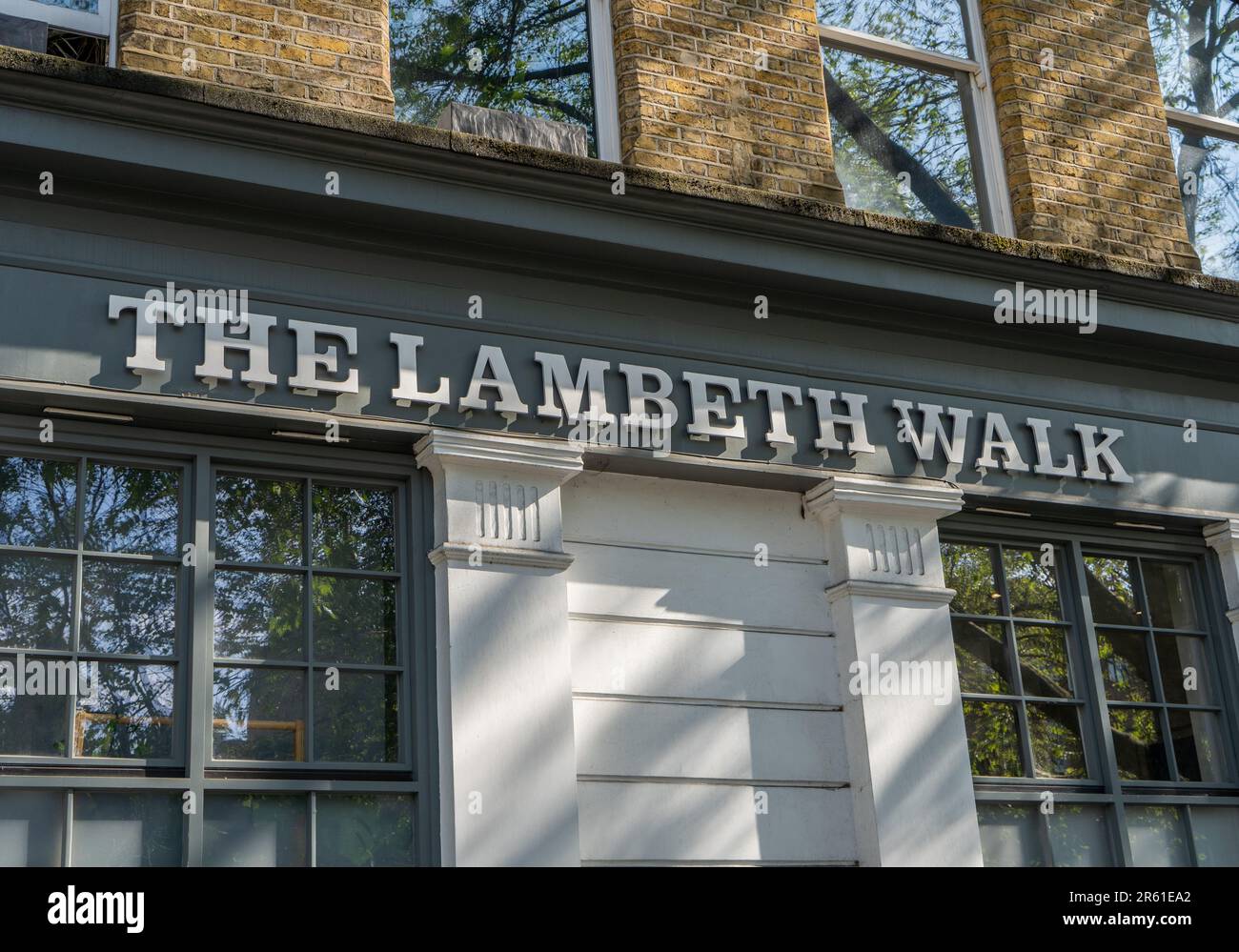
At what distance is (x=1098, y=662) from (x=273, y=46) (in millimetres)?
5741

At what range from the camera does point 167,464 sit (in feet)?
24.0

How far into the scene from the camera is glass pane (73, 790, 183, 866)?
21.6ft


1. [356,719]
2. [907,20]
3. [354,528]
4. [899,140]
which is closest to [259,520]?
[354,528]

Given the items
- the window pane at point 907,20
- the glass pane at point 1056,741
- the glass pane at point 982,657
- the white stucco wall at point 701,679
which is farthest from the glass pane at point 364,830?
the window pane at point 907,20

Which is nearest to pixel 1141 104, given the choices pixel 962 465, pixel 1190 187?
pixel 1190 187

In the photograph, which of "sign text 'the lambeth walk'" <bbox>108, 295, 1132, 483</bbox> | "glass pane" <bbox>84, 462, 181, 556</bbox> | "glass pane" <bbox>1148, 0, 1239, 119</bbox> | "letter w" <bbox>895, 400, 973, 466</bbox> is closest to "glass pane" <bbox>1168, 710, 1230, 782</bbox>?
"sign text 'the lambeth walk'" <bbox>108, 295, 1132, 483</bbox>

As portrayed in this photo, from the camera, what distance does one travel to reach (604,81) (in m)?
9.15

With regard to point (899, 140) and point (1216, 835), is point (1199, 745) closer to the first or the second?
point (1216, 835)

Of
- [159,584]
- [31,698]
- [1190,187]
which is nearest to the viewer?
[31,698]

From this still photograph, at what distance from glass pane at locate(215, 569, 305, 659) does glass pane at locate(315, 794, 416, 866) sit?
0.73 meters

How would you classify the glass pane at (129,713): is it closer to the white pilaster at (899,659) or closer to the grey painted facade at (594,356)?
the grey painted facade at (594,356)

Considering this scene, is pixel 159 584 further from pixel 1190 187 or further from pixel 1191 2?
pixel 1191 2

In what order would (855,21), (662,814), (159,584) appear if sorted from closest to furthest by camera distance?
(159,584)
(662,814)
(855,21)

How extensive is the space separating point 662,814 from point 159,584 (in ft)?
8.75
